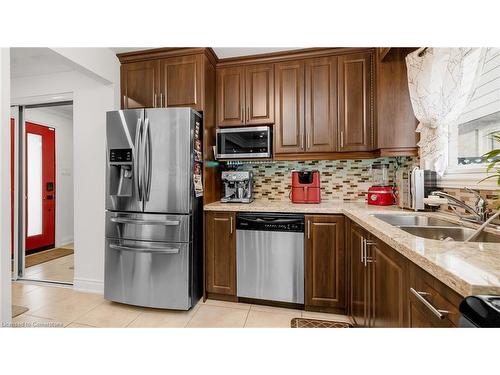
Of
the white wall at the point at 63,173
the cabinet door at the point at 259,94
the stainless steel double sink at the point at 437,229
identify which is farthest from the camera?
the white wall at the point at 63,173

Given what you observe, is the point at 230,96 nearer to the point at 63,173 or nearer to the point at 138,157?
the point at 138,157

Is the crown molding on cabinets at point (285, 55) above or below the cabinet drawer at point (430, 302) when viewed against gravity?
above

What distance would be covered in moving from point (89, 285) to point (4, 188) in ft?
4.94

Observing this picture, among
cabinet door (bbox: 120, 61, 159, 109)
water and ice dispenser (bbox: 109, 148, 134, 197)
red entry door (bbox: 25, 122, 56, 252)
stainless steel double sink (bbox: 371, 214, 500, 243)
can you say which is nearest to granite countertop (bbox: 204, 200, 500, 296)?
stainless steel double sink (bbox: 371, 214, 500, 243)

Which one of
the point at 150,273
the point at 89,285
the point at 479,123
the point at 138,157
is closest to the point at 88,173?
the point at 138,157

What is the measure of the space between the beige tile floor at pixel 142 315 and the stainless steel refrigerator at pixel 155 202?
0.10 meters

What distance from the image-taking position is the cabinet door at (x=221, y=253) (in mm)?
2184

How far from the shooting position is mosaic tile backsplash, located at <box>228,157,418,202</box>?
2.54 m

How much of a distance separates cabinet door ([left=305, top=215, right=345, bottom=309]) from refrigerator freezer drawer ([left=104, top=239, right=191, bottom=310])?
41.8 inches

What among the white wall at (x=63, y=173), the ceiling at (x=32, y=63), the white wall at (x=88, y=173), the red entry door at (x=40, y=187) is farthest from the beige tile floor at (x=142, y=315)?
the ceiling at (x=32, y=63)

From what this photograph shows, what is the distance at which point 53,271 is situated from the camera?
9.82 feet

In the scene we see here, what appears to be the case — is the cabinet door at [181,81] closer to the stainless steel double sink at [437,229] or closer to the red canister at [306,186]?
the red canister at [306,186]

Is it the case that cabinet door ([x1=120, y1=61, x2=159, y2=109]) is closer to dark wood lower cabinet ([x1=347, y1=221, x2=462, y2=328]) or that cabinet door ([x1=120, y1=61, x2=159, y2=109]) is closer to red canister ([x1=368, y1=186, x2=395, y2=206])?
dark wood lower cabinet ([x1=347, y1=221, x2=462, y2=328])

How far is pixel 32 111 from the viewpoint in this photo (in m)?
3.59
